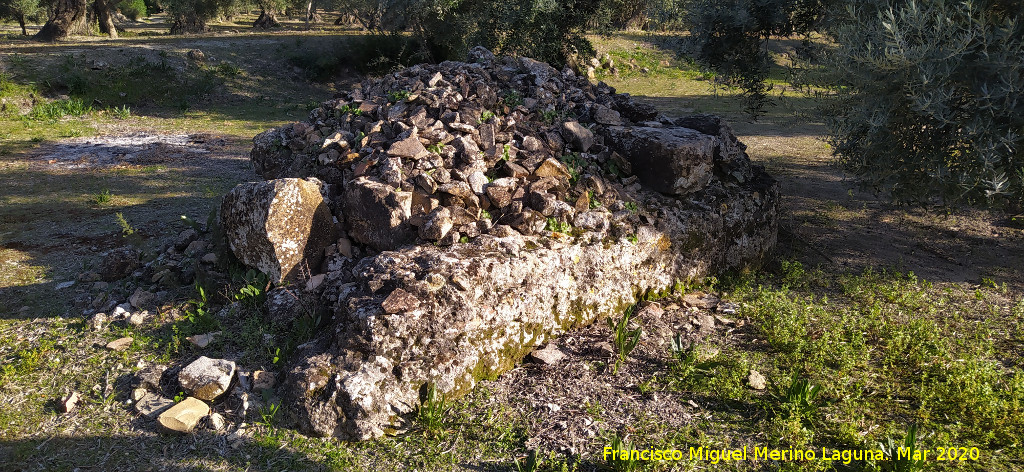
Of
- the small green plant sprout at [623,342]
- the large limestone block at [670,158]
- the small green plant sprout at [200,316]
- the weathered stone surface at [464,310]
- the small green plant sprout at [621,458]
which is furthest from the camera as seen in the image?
the large limestone block at [670,158]

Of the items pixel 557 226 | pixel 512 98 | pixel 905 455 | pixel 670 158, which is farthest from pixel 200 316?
pixel 905 455

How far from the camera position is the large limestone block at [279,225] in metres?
5.02

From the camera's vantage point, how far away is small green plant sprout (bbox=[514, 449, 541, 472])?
3.34 meters

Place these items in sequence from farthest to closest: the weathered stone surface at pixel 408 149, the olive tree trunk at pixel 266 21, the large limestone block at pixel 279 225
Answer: the olive tree trunk at pixel 266 21 → the weathered stone surface at pixel 408 149 → the large limestone block at pixel 279 225

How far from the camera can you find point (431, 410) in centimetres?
381

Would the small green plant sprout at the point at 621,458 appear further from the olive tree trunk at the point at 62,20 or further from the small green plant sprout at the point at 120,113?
the olive tree trunk at the point at 62,20

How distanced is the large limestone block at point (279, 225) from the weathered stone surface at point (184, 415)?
4.50ft

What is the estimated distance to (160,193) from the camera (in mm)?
8859

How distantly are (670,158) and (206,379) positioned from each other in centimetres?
441

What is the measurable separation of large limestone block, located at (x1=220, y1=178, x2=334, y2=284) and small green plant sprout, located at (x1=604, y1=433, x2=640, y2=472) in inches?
121

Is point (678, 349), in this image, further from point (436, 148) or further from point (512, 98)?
point (512, 98)

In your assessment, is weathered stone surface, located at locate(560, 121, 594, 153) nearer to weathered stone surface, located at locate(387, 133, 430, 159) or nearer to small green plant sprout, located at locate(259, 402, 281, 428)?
weathered stone surface, located at locate(387, 133, 430, 159)

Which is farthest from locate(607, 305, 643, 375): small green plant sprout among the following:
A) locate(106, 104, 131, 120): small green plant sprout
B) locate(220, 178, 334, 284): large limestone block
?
locate(106, 104, 131, 120): small green plant sprout

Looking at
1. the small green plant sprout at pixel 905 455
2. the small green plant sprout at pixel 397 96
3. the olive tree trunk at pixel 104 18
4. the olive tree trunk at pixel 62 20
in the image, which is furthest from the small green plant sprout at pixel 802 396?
the olive tree trunk at pixel 104 18
